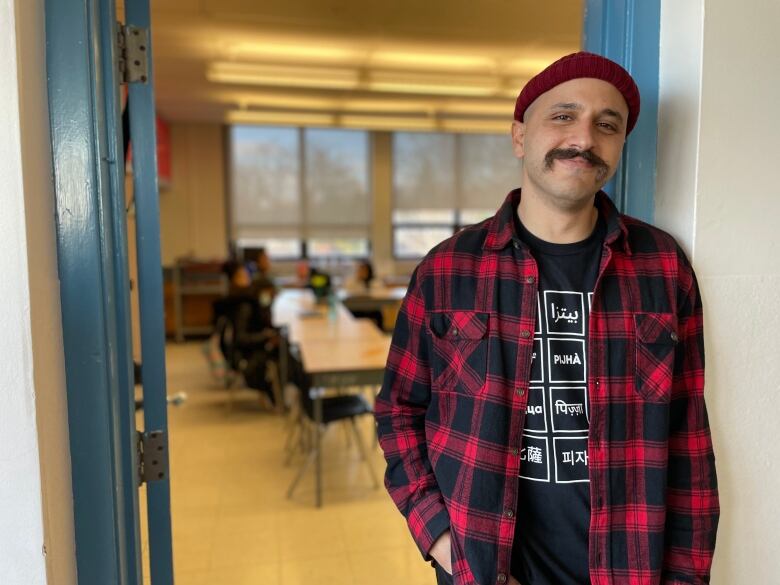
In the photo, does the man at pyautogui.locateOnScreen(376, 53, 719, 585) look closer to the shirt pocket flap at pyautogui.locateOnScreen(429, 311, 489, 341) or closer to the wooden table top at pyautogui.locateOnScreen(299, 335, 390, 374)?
the shirt pocket flap at pyautogui.locateOnScreen(429, 311, 489, 341)

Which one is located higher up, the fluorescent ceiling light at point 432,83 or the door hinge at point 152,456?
the fluorescent ceiling light at point 432,83

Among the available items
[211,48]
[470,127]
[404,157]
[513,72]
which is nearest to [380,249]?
[404,157]

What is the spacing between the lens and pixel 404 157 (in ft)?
29.7

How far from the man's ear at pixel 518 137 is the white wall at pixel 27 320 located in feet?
3.05

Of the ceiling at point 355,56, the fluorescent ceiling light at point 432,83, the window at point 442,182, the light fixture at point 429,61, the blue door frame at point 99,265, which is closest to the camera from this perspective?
the blue door frame at point 99,265

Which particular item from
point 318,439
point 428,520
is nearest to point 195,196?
point 318,439

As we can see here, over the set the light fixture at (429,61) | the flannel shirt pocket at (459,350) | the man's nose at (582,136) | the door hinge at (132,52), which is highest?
the light fixture at (429,61)

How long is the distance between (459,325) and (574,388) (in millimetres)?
255

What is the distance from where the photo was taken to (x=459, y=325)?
1191 mm

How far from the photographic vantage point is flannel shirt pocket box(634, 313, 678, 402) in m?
1.11

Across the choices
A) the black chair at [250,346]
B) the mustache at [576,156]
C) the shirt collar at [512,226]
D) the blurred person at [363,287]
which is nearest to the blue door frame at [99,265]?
the shirt collar at [512,226]

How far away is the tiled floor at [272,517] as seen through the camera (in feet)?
8.82

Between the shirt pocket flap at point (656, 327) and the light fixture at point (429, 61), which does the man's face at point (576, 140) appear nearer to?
the shirt pocket flap at point (656, 327)

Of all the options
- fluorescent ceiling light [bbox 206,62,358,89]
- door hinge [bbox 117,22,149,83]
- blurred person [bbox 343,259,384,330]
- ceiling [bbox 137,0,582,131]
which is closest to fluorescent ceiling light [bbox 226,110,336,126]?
ceiling [bbox 137,0,582,131]
